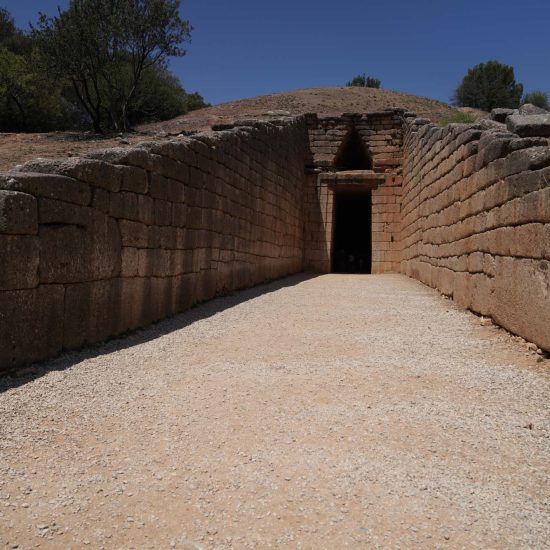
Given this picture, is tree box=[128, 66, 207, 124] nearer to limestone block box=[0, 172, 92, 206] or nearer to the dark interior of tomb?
the dark interior of tomb

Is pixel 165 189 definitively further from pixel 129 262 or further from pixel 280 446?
pixel 280 446

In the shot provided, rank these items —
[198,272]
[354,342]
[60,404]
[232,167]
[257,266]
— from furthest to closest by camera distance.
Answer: [257,266]
[232,167]
[198,272]
[354,342]
[60,404]

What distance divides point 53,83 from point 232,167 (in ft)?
48.9

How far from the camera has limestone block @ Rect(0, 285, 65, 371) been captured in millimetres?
4004

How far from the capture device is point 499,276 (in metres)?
5.72

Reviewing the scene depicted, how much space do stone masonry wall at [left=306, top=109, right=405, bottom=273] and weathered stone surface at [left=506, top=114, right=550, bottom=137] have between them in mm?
9394

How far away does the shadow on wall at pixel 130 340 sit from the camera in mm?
4004

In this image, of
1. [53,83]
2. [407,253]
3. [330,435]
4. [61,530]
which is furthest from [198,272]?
[53,83]

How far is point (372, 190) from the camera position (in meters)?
16.2

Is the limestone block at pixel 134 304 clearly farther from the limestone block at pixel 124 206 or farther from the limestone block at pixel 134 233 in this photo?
the limestone block at pixel 124 206

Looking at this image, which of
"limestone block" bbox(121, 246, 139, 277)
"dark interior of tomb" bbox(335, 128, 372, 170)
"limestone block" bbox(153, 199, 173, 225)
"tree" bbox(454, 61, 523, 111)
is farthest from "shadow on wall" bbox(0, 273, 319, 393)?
"tree" bbox(454, 61, 523, 111)

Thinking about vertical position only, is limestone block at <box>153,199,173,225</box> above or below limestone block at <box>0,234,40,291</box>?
above

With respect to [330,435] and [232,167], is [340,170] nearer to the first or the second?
[232,167]

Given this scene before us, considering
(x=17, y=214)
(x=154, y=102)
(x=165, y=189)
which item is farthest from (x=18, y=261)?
(x=154, y=102)
